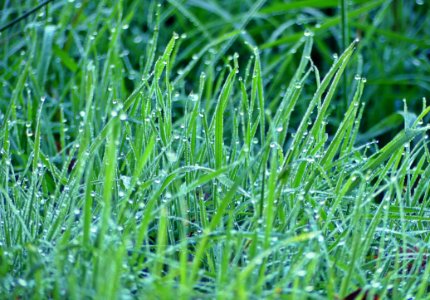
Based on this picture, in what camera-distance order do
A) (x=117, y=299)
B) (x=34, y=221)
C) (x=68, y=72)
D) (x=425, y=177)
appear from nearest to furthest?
1. (x=117, y=299)
2. (x=34, y=221)
3. (x=425, y=177)
4. (x=68, y=72)

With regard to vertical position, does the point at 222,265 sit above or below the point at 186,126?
below

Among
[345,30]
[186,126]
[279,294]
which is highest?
[345,30]

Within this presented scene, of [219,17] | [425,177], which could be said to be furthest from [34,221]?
[219,17]

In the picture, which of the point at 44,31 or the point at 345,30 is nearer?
the point at 345,30

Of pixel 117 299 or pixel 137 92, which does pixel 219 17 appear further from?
pixel 117 299

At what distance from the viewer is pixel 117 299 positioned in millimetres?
875

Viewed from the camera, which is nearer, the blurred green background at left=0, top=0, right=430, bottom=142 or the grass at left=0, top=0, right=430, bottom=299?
the grass at left=0, top=0, right=430, bottom=299

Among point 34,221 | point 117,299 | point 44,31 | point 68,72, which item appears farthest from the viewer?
point 68,72

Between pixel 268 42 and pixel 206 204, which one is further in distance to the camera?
pixel 268 42

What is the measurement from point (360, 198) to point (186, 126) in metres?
0.33

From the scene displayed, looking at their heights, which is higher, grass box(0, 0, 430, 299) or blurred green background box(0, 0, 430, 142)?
blurred green background box(0, 0, 430, 142)

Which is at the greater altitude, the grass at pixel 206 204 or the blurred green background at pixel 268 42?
the blurred green background at pixel 268 42

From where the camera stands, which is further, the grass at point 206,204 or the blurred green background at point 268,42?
the blurred green background at point 268,42

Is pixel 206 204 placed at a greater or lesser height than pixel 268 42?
lesser
